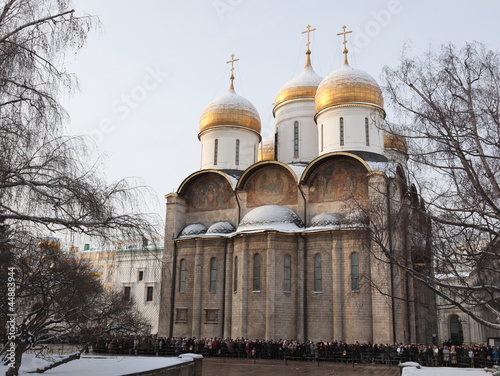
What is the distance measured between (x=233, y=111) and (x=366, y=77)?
7.05 m

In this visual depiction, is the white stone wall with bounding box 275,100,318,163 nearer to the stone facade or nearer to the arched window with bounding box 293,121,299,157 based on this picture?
the arched window with bounding box 293,121,299,157

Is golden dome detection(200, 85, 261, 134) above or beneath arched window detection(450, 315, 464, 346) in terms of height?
above

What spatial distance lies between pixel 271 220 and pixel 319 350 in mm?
5819

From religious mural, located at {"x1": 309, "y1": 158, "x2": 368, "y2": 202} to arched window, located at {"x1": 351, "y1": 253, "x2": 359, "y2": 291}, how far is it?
2593mm

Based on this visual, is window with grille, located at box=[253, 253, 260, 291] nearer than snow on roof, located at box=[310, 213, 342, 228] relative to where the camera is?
No

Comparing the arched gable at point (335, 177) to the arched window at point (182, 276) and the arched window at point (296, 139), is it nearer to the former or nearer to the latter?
the arched window at point (296, 139)

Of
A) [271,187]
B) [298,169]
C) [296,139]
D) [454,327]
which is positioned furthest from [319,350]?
[454,327]

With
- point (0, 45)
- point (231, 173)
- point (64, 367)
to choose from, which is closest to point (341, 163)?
point (231, 173)

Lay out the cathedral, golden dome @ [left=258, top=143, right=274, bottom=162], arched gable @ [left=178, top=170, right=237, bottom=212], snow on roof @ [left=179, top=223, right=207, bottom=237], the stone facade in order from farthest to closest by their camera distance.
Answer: golden dome @ [left=258, top=143, right=274, bottom=162]
arched gable @ [left=178, top=170, right=237, bottom=212]
snow on roof @ [left=179, top=223, right=207, bottom=237]
the cathedral
the stone facade

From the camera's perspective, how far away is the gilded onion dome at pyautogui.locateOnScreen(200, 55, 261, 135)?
26859 mm

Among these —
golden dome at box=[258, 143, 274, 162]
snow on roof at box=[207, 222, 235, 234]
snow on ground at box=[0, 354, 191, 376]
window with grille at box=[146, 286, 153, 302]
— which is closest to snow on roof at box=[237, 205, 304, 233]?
snow on roof at box=[207, 222, 235, 234]

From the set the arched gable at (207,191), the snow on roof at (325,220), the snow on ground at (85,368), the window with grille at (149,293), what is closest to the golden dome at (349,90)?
the snow on roof at (325,220)

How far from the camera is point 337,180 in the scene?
22.3 metres

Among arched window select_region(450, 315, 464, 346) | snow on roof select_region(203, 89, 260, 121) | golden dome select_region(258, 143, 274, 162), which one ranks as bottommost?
arched window select_region(450, 315, 464, 346)
